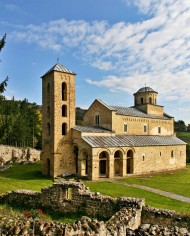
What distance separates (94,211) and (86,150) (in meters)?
16.0

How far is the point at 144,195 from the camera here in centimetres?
1803

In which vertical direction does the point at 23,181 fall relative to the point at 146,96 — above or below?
below

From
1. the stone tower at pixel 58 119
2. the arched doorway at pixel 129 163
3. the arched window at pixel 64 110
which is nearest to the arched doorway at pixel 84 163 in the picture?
the stone tower at pixel 58 119

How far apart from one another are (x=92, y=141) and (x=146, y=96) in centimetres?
1891

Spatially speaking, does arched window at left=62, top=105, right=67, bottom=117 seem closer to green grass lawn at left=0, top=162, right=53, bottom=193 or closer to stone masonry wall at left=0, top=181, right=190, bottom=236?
green grass lawn at left=0, top=162, right=53, bottom=193

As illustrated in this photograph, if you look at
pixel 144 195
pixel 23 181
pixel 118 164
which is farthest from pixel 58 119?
pixel 144 195

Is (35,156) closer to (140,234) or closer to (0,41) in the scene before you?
(0,41)

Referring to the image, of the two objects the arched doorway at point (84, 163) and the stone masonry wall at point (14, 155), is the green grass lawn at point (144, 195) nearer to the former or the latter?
the arched doorway at point (84, 163)

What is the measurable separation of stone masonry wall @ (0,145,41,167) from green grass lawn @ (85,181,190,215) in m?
21.0

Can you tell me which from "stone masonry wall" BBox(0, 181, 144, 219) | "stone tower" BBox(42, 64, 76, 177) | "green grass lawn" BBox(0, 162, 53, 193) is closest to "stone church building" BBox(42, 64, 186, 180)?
"stone tower" BBox(42, 64, 76, 177)

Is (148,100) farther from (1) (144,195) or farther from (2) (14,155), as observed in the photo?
(1) (144,195)

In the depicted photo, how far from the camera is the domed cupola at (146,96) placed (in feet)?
137

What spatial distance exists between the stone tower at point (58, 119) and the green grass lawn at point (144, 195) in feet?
16.9

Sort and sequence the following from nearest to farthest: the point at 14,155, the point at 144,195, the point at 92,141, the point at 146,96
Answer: the point at 144,195
the point at 92,141
the point at 14,155
the point at 146,96
